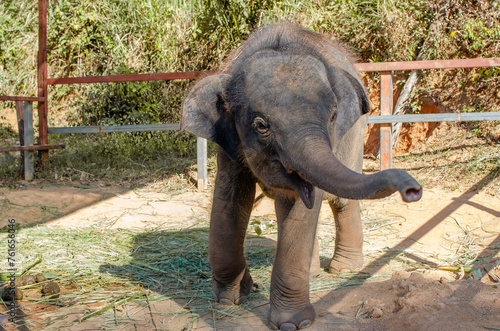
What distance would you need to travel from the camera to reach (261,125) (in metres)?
2.93

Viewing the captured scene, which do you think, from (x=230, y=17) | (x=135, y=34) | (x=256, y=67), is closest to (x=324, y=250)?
(x=256, y=67)

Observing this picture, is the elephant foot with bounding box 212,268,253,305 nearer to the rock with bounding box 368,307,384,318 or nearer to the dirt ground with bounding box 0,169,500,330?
the dirt ground with bounding box 0,169,500,330

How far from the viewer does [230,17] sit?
998cm

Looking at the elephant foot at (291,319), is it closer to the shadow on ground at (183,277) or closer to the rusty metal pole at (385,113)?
the shadow on ground at (183,277)

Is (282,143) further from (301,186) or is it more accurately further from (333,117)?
(333,117)

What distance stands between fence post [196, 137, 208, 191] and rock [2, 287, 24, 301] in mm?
4169

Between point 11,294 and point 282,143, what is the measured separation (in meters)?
2.36

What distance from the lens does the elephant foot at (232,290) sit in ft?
12.1

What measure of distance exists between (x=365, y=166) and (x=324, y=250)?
376 centimetres

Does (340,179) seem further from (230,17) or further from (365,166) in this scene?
(230,17)

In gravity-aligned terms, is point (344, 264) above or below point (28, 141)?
below

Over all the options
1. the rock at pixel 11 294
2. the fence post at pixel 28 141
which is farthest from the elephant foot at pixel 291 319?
the fence post at pixel 28 141

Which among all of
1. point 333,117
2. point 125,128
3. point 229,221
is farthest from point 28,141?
point 333,117

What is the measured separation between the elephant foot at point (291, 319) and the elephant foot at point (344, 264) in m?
1.22
